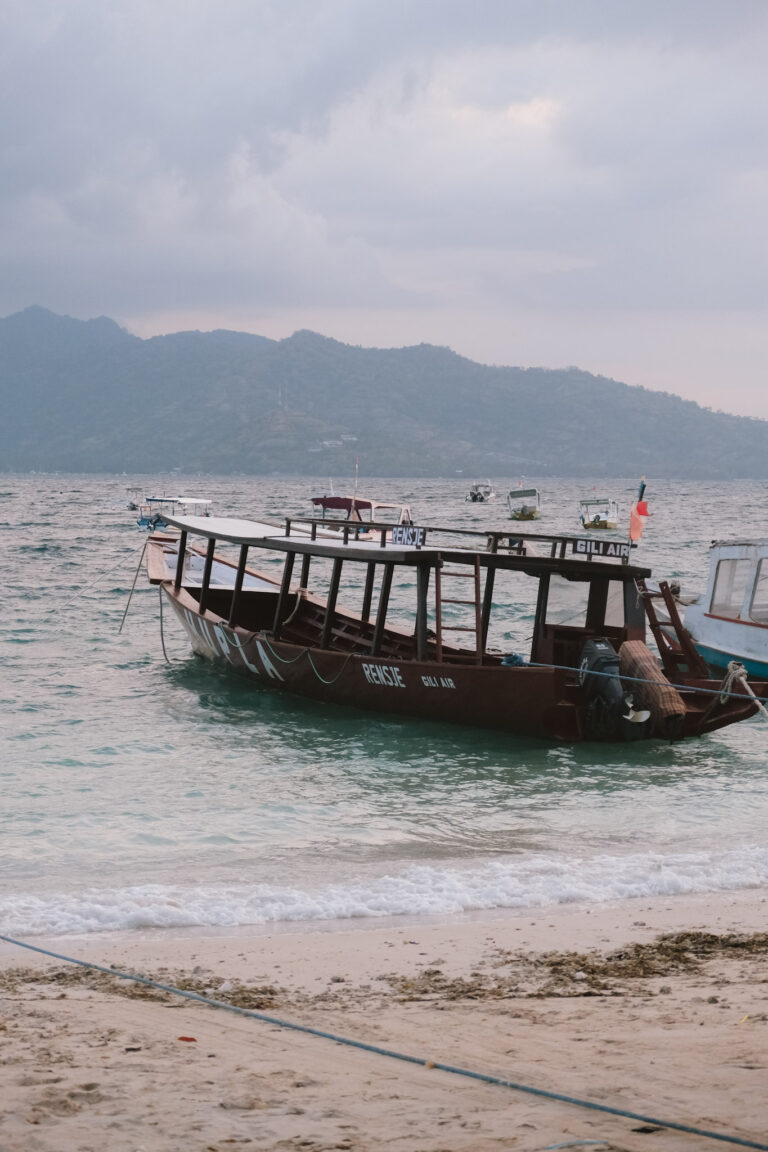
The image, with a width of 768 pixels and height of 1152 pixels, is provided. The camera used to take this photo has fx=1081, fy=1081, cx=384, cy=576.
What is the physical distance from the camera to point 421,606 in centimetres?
1619

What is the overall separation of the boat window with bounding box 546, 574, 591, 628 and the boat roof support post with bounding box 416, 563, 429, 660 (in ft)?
6.24

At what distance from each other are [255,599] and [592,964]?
631 inches

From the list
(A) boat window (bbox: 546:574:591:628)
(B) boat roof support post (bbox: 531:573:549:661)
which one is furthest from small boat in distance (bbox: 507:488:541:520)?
(B) boat roof support post (bbox: 531:573:549:661)

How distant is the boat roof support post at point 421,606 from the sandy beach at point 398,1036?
7.81 meters

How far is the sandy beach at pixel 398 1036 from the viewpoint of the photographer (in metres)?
4.69

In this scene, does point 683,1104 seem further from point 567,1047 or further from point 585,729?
point 585,729

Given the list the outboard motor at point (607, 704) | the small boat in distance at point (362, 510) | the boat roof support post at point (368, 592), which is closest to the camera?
the outboard motor at point (607, 704)

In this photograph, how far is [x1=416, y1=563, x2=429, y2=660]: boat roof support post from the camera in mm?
15945

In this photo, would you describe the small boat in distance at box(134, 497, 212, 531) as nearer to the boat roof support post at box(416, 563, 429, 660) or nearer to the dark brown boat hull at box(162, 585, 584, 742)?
the dark brown boat hull at box(162, 585, 584, 742)

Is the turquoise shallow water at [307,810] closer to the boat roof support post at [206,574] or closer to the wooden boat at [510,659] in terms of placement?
the wooden boat at [510,659]

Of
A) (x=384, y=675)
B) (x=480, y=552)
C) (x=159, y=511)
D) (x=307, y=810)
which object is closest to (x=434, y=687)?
(x=384, y=675)

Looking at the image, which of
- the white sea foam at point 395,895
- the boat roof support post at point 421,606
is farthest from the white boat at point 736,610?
the white sea foam at point 395,895

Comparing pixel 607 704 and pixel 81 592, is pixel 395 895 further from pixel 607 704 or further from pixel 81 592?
pixel 81 592

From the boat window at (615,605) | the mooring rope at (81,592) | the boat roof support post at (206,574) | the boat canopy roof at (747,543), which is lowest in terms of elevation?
the mooring rope at (81,592)
